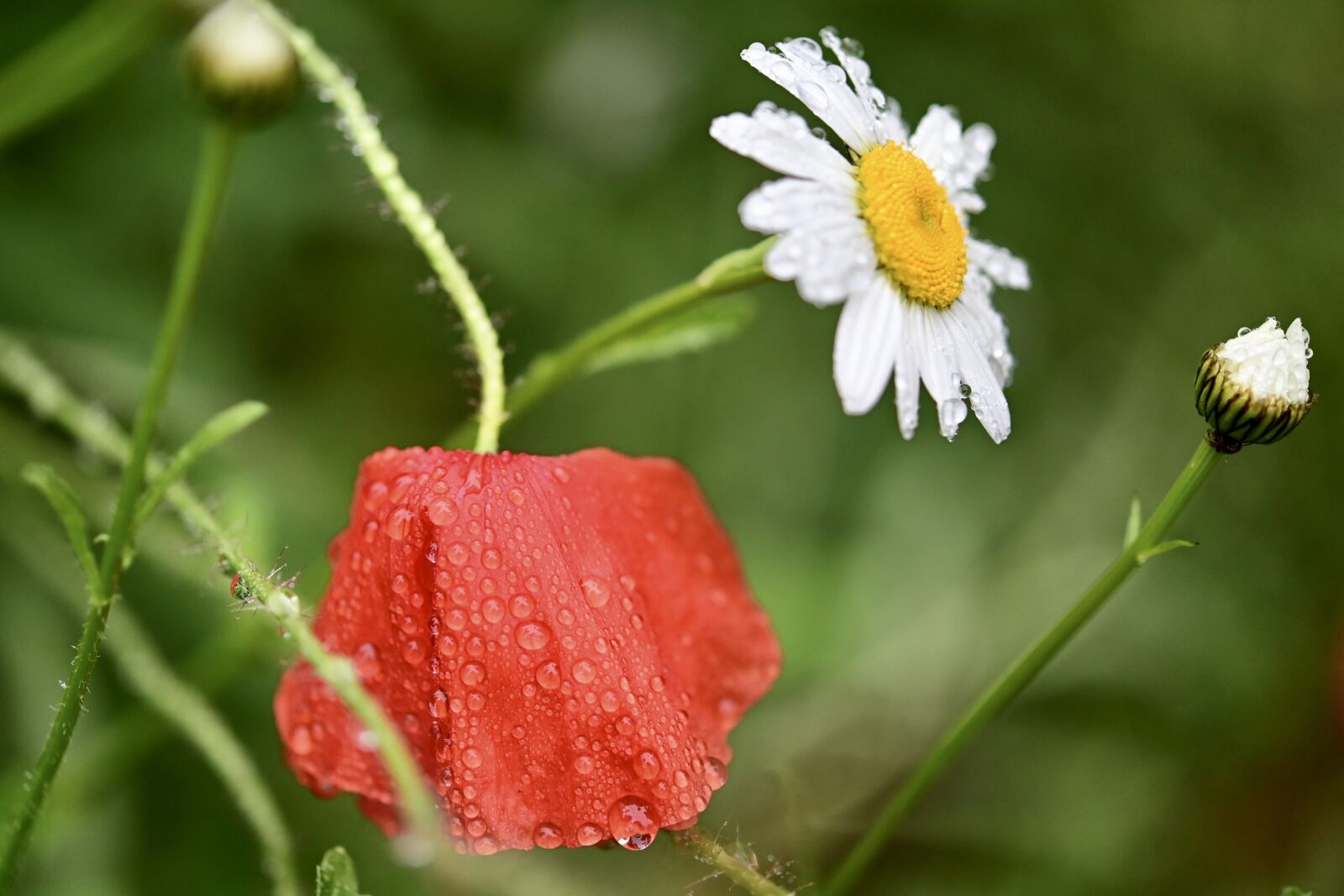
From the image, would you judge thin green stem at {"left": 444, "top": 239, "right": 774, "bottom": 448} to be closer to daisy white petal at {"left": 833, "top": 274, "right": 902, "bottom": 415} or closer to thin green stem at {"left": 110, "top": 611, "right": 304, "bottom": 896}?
daisy white petal at {"left": 833, "top": 274, "right": 902, "bottom": 415}

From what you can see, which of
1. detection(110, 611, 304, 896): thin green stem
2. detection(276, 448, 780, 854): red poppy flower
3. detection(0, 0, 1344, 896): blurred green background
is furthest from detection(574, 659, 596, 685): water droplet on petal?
detection(0, 0, 1344, 896): blurred green background

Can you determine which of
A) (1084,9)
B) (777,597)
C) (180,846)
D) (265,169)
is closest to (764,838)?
(777,597)

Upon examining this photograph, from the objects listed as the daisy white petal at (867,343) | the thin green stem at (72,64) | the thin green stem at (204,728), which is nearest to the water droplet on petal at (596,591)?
the daisy white petal at (867,343)

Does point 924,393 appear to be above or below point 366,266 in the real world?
below

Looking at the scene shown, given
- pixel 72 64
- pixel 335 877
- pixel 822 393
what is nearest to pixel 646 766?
pixel 335 877

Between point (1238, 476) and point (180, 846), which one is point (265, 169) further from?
point (1238, 476)

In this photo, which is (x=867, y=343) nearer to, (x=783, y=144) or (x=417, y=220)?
(x=783, y=144)

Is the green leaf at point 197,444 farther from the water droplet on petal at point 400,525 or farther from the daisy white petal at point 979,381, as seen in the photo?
the daisy white petal at point 979,381
